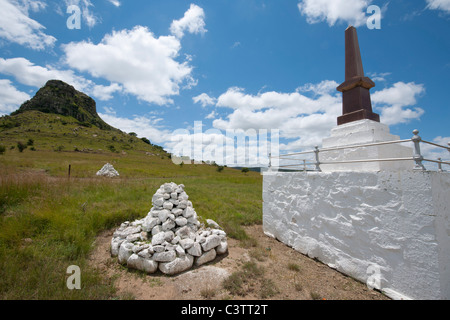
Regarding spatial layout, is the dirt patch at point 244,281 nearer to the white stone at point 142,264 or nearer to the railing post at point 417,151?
the white stone at point 142,264

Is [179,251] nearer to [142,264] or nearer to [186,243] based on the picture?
[186,243]

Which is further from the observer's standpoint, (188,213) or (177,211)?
(188,213)

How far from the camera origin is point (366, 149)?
6238 millimetres

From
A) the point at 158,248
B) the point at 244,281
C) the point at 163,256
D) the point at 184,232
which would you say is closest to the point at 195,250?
the point at 184,232

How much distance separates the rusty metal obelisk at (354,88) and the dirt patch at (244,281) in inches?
229

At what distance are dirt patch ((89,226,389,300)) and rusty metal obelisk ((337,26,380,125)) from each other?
5829 millimetres

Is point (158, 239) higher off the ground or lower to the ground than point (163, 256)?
higher

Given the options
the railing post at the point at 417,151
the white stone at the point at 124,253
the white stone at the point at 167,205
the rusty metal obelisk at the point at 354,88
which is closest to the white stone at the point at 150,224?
the white stone at the point at 167,205

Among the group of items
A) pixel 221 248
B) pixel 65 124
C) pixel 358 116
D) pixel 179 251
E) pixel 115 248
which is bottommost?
pixel 221 248

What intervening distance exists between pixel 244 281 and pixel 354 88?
835cm

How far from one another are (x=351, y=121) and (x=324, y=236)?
4671mm

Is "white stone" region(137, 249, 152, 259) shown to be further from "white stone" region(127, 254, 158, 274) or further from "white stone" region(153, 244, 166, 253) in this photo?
"white stone" region(153, 244, 166, 253)
